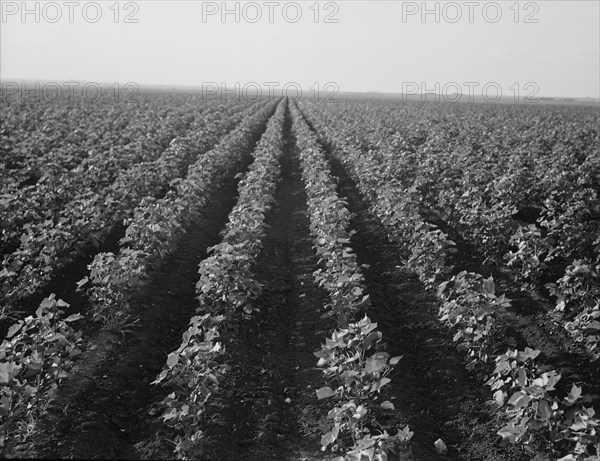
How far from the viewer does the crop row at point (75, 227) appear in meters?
6.50

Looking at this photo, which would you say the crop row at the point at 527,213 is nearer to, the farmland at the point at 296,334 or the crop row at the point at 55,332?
the farmland at the point at 296,334

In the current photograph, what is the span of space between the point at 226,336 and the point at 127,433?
6.43 feet

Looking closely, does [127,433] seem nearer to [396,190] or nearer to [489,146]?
[396,190]

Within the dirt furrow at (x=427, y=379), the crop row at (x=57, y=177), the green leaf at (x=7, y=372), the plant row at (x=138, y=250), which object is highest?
the crop row at (x=57, y=177)

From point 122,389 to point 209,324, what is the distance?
1.19m

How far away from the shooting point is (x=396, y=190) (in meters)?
10.7

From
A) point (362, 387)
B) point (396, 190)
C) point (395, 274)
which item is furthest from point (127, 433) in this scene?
point (396, 190)

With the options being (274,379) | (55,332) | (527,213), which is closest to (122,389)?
(55,332)

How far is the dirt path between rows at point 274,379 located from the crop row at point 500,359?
179 centimetres

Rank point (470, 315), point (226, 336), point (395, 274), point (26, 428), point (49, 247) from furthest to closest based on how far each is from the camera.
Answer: point (395, 274)
point (49, 247)
point (226, 336)
point (470, 315)
point (26, 428)

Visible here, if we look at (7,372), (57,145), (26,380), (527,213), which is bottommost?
(26,380)

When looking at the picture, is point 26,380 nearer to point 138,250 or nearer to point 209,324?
point 209,324

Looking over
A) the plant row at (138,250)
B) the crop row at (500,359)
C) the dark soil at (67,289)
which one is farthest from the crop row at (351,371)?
the dark soil at (67,289)

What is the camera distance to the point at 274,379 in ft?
19.0
